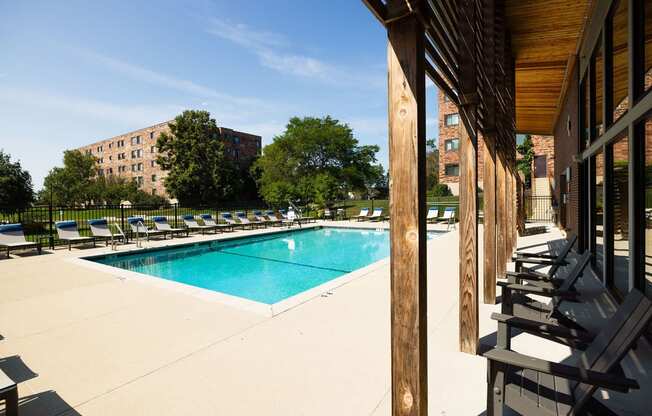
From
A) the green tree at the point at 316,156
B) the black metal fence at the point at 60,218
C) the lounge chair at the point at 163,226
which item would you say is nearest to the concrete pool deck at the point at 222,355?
the black metal fence at the point at 60,218

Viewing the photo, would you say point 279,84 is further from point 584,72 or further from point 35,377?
point 35,377

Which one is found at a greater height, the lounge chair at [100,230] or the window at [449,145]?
the window at [449,145]

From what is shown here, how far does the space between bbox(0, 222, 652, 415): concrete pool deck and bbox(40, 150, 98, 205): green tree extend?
1741 inches

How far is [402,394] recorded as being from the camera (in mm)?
1840

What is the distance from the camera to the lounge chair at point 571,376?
5.71 ft

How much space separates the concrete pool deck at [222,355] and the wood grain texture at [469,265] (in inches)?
8.3

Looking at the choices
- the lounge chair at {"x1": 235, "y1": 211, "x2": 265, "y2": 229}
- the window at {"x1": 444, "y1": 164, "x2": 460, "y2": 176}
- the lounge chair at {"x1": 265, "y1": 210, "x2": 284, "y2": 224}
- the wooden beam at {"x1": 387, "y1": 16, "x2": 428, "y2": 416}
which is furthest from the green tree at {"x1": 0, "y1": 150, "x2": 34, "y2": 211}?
the window at {"x1": 444, "y1": 164, "x2": 460, "y2": 176}

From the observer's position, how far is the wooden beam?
5.74ft

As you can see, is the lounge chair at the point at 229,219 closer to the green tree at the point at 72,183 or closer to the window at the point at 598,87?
the window at the point at 598,87

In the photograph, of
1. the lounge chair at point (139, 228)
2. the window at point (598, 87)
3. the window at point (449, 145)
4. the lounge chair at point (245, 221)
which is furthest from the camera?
the window at point (449, 145)

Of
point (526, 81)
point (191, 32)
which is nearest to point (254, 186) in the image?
point (191, 32)

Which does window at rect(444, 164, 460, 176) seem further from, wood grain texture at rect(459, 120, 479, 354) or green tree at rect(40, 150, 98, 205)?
green tree at rect(40, 150, 98, 205)

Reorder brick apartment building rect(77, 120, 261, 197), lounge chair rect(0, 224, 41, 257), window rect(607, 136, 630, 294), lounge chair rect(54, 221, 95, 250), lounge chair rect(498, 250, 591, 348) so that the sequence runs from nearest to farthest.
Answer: lounge chair rect(498, 250, 591, 348)
window rect(607, 136, 630, 294)
lounge chair rect(0, 224, 41, 257)
lounge chair rect(54, 221, 95, 250)
brick apartment building rect(77, 120, 261, 197)

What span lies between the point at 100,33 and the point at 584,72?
12963 millimetres
